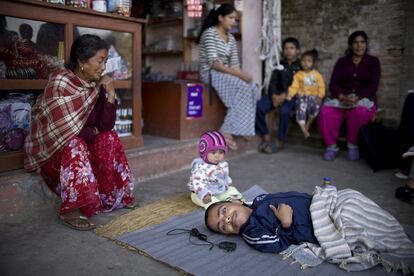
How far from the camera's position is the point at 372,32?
5383 mm

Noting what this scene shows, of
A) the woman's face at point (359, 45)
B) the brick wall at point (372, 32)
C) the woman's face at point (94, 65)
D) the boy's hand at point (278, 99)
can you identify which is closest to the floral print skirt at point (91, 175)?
the woman's face at point (94, 65)

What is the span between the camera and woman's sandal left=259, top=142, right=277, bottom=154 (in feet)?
18.2

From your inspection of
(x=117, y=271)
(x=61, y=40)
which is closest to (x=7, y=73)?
(x=61, y=40)

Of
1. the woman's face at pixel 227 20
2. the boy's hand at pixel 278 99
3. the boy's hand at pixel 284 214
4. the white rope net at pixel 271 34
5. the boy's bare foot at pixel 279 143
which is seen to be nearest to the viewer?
the boy's hand at pixel 284 214

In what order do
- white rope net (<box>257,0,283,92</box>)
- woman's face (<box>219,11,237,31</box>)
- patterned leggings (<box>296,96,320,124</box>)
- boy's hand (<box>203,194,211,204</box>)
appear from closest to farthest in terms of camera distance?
boy's hand (<box>203,194,211,204</box>), woman's face (<box>219,11,237,31</box>), patterned leggings (<box>296,96,320,124</box>), white rope net (<box>257,0,283,92</box>)

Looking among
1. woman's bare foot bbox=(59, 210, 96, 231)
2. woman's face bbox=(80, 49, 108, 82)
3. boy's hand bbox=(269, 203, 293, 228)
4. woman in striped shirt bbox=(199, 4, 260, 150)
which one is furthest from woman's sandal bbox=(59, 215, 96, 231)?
Result: woman in striped shirt bbox=(199, 4, 260, 150)

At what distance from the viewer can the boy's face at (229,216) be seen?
2.52m

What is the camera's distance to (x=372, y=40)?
17.7 ft

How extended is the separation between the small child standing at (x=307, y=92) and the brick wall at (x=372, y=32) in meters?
0.45

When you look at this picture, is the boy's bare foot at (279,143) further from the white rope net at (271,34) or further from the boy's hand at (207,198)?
the boy's hand at (207,198)

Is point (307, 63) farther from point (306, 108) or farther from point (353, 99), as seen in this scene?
point (353, 99)

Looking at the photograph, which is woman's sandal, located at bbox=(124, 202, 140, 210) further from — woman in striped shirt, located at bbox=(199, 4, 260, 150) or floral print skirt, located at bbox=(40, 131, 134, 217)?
woman in striped shirt, located at bbox=(199, 4, 260, 150)

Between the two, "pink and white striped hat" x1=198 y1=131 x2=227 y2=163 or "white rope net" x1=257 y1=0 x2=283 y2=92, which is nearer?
"pink and white striped hat" x1=198 y1=131 x2=227 y2=163

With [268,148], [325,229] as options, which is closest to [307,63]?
[268,148]
